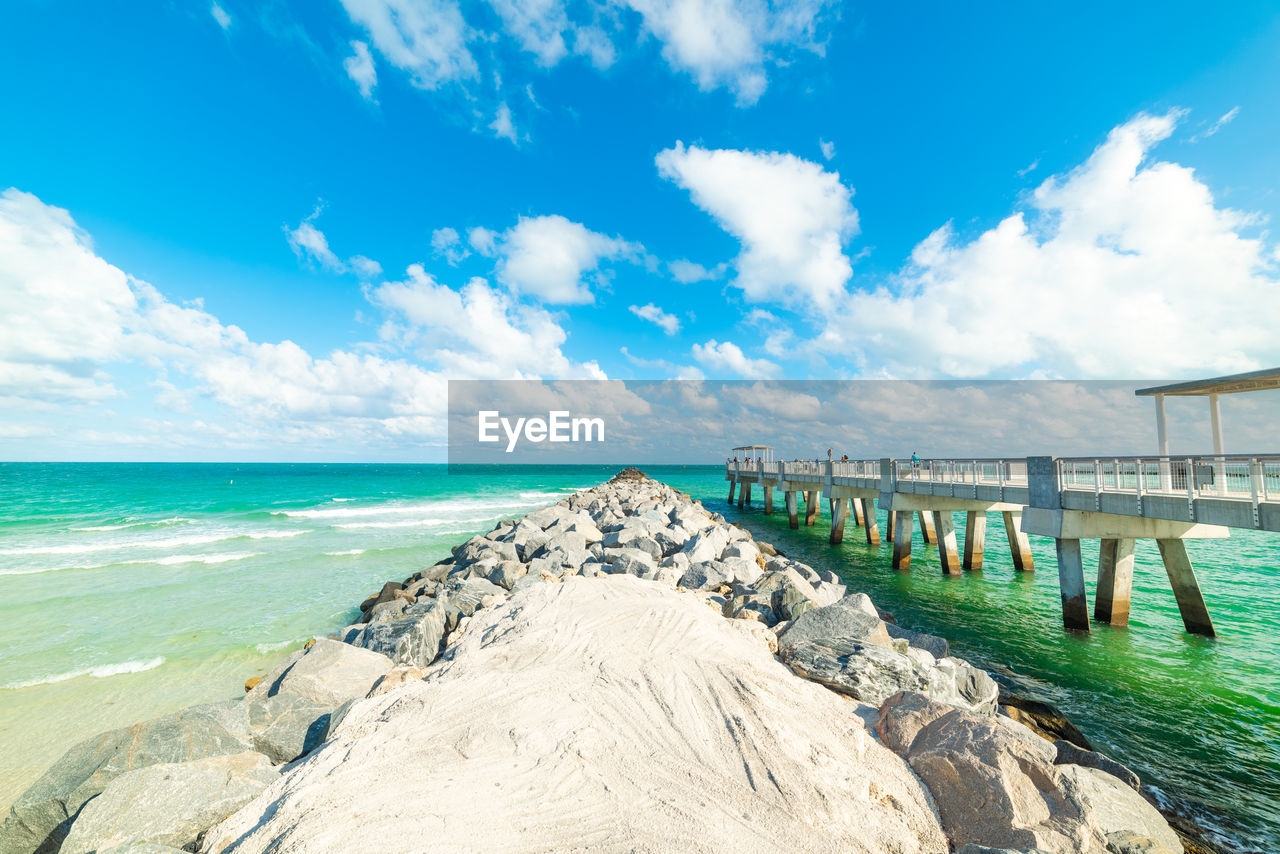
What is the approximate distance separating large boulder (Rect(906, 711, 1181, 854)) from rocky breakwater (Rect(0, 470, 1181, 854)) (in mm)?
16

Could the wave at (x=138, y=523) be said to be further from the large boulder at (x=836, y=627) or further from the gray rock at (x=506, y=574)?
the large boulder at (x=836, y=627)

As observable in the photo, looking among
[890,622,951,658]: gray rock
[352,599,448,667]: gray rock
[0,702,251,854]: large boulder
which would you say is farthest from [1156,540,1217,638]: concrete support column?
[0,702,251,854]: large boulder

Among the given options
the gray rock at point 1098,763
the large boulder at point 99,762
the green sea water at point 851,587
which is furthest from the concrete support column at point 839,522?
the large boulder at point 99,762

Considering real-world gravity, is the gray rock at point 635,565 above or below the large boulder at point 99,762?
above

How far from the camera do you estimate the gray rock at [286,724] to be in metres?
5.56

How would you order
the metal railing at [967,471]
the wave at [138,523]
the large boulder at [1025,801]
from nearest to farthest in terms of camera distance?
the large boulder at [1025,801] → the metal railing at [967,471] → the wave at [138,523]

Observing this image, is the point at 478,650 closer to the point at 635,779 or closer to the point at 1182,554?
the point at 635,779

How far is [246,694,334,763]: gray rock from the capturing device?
219 inches

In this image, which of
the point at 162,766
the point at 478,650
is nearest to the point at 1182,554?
the point at 478,650

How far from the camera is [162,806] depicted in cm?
421

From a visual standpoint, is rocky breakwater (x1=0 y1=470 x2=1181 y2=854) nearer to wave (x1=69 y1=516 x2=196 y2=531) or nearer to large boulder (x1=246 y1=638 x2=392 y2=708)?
large boulder (x1=246 y1=638 x2=392 y2=708)

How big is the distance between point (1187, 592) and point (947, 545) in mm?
6412

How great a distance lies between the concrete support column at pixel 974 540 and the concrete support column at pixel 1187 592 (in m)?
6.21

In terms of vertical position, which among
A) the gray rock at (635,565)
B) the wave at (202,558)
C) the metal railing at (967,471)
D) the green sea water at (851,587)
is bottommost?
the green sea water at (851,587)
